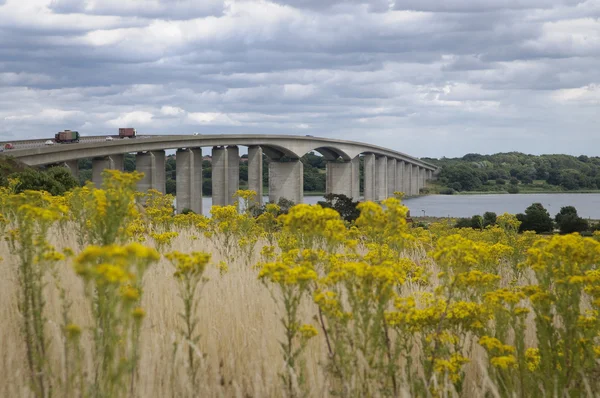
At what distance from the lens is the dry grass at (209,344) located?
181 inches

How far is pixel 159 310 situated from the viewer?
6297mm

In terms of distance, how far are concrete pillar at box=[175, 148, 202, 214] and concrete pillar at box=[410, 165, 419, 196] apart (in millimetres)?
75880

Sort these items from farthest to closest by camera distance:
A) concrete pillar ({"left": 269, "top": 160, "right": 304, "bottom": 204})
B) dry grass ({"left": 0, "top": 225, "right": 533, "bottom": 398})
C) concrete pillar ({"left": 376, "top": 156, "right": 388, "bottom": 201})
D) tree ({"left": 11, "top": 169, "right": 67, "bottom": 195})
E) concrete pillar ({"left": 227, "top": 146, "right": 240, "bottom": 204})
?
concrete pillar ({"left": 376, "top": 156, "right": 388, "bottom": 201}) < concrete pillar ({"left": 269, "top": 160, "right": 304, "bottom": 204}) < concrete pillar ({"left": 227, "top": 146, "right": 240, "bottom": 204}) < tree ({"left": 11, "top": 169, "right": 67, "bottom": 195}) < dry grass ({"left": 0, "top": 225, "right": 533, "bottom": 398})

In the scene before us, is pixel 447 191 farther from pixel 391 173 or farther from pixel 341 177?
pixel 341 177

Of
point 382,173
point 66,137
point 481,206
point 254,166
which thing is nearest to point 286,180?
point 254,166

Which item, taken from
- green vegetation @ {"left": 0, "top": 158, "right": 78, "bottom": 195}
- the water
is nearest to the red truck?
green vegetation @ {"left": 0, "top": 158, "right": 78, "bottom": 195}

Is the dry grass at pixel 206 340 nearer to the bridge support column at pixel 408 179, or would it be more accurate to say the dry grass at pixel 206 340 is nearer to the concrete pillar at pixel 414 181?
the bridge support column at pixel 408 179

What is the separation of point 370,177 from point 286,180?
73.5 ft

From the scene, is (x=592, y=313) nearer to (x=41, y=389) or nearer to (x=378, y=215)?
(x=378, y=215)

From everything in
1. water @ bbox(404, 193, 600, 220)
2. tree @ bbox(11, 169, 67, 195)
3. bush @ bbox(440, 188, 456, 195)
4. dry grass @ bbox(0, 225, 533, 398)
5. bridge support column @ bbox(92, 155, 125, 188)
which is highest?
bridge support column @ bbox(92, 155, 125, 188)

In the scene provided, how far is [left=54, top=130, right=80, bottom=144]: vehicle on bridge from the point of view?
54.4 m

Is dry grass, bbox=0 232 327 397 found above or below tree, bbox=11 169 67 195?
below

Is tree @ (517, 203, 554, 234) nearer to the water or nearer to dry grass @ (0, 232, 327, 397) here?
the water

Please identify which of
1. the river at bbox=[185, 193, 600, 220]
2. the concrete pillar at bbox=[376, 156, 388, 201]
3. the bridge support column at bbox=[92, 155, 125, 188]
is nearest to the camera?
the bridge support column at bbox=[92, 155, 125, 188]
